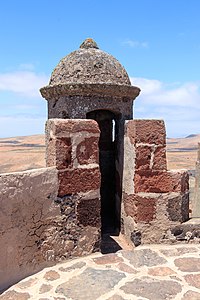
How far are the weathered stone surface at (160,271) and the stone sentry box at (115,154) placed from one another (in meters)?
0.67

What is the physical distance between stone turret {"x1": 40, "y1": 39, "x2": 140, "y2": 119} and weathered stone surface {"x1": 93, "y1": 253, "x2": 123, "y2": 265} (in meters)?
1.79

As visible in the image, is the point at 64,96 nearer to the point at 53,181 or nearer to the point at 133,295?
the point at 53,181

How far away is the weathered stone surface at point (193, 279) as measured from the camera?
3.13 meters

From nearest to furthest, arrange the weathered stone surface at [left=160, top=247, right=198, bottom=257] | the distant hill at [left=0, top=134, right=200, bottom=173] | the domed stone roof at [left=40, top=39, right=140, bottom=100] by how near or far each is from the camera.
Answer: the weathered stone surface at [left=160, top=247, right=198, bottom=257] → the domed stone roof at [left=40, top=39, right=140, bottom=100] → the distant hill at [left=0, top=134, right=200, bottom=173]

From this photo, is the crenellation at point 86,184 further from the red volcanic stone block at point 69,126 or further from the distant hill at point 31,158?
the distant hill at point 31,158

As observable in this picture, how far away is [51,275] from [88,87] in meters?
2.32

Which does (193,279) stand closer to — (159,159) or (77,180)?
(159,159)

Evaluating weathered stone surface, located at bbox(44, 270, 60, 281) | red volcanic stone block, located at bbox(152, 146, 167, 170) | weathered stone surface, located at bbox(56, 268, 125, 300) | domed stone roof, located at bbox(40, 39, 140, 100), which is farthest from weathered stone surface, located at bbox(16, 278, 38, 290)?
domed stone roof, located at bbox(40, 39, 140, 100)

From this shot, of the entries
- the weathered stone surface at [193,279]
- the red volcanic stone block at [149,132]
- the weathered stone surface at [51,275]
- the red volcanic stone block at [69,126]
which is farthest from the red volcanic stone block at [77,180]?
the weathered stone surface at [193,279]

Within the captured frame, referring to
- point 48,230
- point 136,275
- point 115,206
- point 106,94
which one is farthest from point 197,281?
point 106,94

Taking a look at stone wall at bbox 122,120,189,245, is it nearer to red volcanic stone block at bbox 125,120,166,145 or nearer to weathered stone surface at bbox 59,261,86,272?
red volcanic stone block at bbox 125,120,166,145

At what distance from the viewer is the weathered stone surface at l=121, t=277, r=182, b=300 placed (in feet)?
9.64

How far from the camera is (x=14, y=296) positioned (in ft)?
9.72

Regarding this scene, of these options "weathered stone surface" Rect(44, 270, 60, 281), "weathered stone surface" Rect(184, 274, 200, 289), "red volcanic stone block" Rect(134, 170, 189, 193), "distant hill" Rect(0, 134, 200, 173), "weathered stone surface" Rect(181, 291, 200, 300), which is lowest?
"distant hill" Rect(0, 134, 200, 173)
